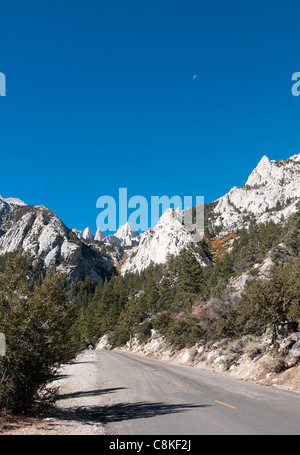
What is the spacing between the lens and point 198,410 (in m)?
9.28

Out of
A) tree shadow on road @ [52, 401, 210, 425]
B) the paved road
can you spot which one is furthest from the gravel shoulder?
the paved road

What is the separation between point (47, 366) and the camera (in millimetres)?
9031

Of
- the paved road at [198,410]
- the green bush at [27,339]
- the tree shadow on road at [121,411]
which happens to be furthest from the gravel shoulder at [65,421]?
the green bush at [27,339]

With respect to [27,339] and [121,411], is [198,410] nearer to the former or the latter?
[121,411]

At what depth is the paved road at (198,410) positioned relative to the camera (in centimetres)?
720

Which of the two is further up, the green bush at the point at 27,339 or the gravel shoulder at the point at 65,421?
the green bush at the point at 27,339

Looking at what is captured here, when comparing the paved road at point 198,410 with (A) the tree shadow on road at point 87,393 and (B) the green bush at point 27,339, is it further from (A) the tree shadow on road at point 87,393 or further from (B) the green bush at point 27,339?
(B) the green bush at point 27,339

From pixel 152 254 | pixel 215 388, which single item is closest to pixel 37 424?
pixel 215 388

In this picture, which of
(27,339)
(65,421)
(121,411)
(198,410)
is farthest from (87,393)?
(27,339)

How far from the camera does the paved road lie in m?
7.20

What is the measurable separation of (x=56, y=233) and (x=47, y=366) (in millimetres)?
198480

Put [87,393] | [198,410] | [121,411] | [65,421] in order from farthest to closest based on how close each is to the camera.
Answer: [87,393], [121,411], [198,410], [65,421]

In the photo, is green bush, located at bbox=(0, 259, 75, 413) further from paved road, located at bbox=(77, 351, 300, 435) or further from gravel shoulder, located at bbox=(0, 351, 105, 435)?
paved road, located at bbox=(77, 351, 300, 435)

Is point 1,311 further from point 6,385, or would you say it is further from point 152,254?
point 152,254
